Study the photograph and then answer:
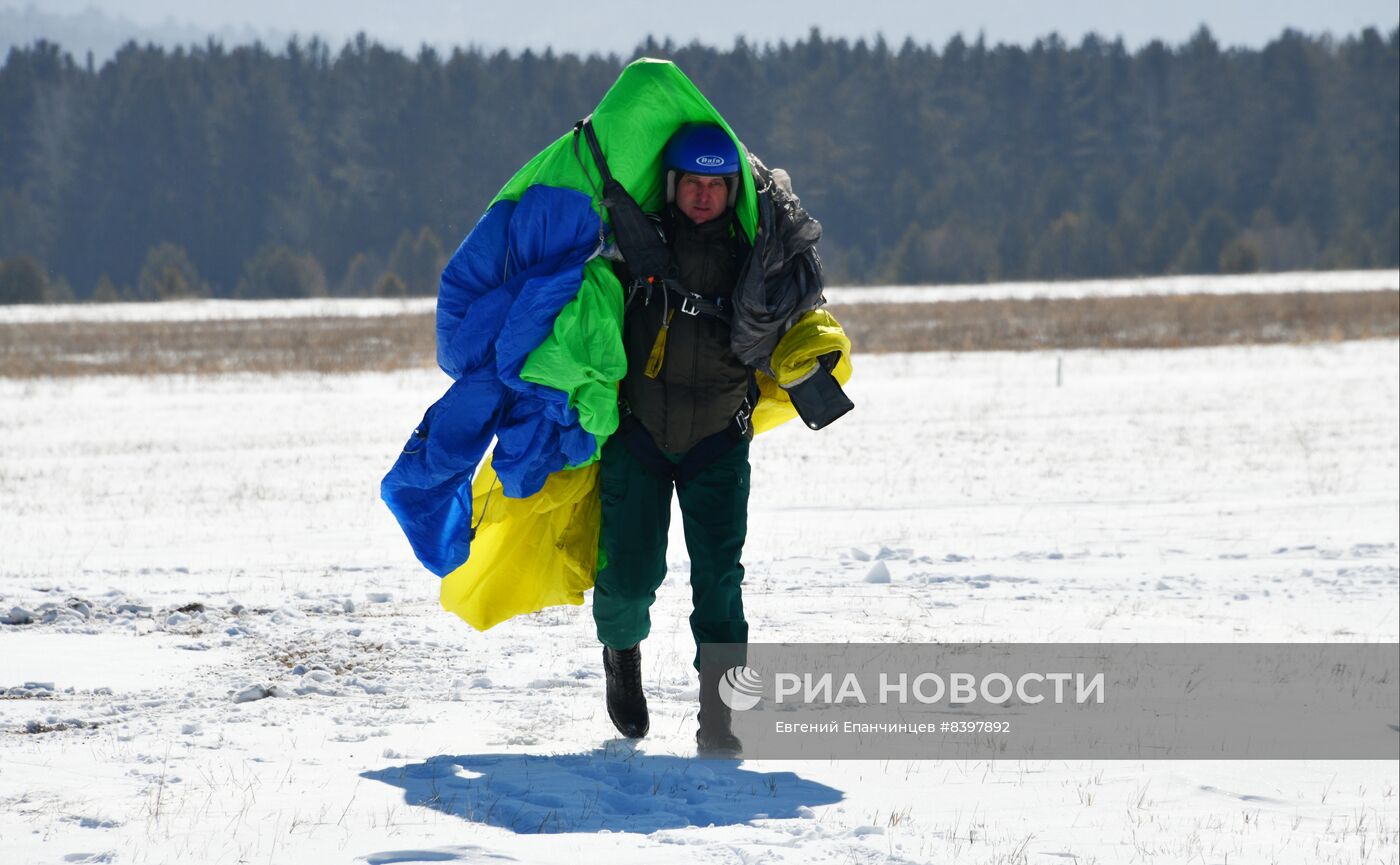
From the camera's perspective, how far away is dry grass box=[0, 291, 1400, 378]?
27359mm

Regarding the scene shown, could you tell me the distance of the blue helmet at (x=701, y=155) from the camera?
441 cm

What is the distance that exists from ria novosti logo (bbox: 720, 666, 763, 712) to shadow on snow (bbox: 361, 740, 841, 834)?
8.3 inches

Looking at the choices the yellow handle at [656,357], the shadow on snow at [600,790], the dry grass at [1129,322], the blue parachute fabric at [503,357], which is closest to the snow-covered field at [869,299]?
the dry grass at [1129,322]

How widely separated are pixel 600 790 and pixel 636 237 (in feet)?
5.50

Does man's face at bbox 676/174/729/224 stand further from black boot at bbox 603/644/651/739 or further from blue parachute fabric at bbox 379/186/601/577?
black boot at bbox 603/644/651/739

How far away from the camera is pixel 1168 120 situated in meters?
110

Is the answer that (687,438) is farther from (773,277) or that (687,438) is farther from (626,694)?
(626,694)

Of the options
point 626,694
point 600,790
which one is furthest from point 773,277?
point 600,790

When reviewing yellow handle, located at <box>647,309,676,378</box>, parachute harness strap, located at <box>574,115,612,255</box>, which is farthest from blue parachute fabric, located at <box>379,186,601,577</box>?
yellow handle, located at <box>647,309,676,378</box>

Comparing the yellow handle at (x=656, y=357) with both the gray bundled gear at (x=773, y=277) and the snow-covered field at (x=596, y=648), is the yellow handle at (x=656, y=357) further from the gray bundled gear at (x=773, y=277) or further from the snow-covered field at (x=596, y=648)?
the snow-covered field at (x=596, y=648)

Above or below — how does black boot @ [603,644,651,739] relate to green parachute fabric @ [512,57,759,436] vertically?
below

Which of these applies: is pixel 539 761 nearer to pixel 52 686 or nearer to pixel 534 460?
pixel 534 460

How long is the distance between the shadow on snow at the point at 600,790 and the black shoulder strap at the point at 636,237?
150cm

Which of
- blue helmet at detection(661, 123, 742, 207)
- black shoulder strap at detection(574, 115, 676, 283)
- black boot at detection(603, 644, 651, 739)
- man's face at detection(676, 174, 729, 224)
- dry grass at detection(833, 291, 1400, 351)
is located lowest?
black boot at detection(603, 644, 651, 739)
